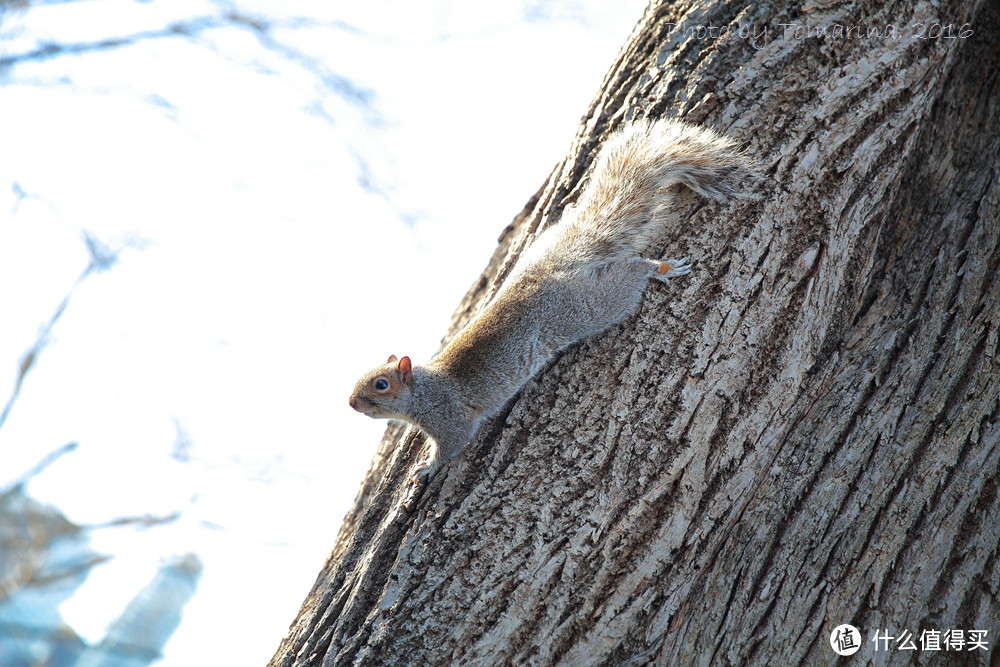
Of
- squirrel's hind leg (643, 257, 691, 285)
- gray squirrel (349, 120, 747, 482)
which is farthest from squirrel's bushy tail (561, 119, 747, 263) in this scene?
squirrel's hind leg (643, 257, 691, 285)

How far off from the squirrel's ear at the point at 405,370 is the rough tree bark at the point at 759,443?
35.7 inches

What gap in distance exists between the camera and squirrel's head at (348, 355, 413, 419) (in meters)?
3.37

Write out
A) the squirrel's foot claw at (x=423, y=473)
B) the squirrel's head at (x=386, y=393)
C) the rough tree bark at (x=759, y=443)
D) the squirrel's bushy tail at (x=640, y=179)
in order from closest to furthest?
1. the rough tree bark at (x=759, y=443)
2. the squirrel's bushy tail at (x=640, y=179)
3. the squirrel's foot claw at (x=423, y=473)
4. the squirrel's head at (x=386, y=393)

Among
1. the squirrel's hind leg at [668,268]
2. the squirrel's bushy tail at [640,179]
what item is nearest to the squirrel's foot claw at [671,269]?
the squirrel's hind leg at [668,268]

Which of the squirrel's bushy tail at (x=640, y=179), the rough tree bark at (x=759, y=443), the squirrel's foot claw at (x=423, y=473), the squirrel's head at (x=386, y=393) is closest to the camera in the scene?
the rough tree bark at (x=759, y=443)

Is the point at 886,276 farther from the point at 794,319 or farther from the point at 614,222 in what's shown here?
the point at 614,222

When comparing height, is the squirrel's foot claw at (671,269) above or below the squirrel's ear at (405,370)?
below

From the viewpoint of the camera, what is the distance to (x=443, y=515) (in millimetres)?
2445

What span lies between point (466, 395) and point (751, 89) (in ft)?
6.35

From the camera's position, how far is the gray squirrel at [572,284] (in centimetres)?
251

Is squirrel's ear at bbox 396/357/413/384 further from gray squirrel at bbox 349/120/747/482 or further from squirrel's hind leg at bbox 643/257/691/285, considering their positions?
squirrel's hind leg at bbox 643/257/691/285

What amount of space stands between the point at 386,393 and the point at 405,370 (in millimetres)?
174

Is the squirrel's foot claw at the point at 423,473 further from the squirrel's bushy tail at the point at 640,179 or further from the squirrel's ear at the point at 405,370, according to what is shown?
the squirrel's bushy tail at the point at 640,179

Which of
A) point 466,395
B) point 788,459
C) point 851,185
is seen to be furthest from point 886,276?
point 466,395
